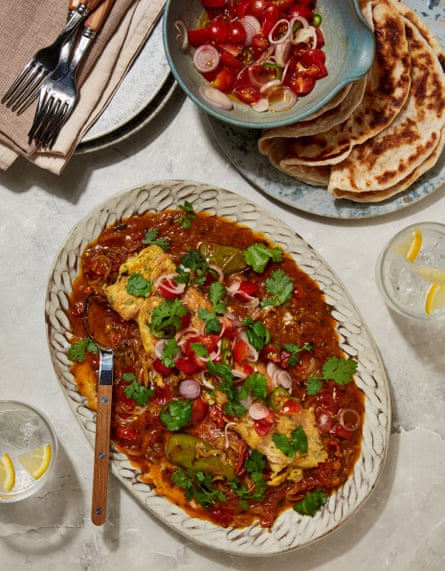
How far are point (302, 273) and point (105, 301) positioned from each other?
130cm

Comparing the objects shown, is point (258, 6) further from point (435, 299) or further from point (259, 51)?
point (435, 299)

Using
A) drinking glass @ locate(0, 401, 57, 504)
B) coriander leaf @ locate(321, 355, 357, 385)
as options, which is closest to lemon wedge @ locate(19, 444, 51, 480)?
drinking glass @ locate(0, 401, 57, 504)

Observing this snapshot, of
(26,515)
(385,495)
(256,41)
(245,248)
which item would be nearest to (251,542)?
(385,495)

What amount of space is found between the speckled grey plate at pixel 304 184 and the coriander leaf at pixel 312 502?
5.93 ft

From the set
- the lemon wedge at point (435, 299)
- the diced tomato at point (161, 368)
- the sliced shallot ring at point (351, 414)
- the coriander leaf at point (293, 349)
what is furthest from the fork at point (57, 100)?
the lemon wedge at point (435, 299)

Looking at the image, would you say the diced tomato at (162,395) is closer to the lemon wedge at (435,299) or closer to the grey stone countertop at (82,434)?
the grey stone countertop at (82,434)

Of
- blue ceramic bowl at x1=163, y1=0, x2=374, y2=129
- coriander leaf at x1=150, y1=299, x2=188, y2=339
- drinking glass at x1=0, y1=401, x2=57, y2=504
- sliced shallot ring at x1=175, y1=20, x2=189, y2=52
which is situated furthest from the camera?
drinking glass at x1=0, y1=401, x2=57, y2=504

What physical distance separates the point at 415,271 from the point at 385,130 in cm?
96

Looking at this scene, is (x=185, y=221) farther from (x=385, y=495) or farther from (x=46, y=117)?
(x=385, y=495)

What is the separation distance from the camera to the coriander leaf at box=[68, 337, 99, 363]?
399 cm

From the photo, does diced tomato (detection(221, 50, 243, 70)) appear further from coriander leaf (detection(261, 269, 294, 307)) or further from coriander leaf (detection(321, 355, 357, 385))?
coriander leaf (detection(321, 355, 357, 385))

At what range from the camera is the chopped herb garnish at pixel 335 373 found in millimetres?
3979

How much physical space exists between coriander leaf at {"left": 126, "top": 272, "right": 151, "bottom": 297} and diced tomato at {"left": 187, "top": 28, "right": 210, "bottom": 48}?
1476 millimetres

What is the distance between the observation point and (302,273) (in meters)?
4.07
